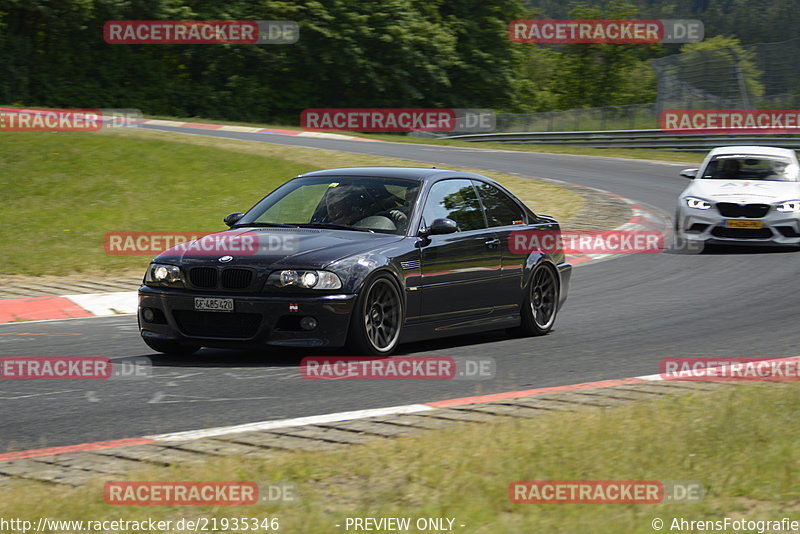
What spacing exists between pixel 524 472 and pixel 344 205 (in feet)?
14.7

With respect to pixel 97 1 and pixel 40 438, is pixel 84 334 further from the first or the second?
pixel 97 1

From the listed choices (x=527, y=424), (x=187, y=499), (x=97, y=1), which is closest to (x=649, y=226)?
(x=527, y=424)

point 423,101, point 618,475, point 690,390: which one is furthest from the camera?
point 423,101

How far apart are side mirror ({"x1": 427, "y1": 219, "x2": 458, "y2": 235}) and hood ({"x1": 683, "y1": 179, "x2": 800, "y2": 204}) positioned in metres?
8.97

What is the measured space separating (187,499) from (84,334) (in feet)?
19.2

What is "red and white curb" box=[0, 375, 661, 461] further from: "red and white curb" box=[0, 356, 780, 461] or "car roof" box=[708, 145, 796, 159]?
"car roof" box=[708, 145, 796, 159]

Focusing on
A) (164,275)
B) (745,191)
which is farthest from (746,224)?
(164,275)

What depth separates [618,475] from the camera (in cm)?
500

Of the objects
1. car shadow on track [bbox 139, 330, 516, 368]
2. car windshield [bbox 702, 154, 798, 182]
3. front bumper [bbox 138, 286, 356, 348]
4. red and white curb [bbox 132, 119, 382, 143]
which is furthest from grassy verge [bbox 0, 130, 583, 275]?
red and white curb [bbox 132, 119, 382, 143]

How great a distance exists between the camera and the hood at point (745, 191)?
54.7 ft

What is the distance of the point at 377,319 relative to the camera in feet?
27.6

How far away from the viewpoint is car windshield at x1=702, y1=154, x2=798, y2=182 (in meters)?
17.6

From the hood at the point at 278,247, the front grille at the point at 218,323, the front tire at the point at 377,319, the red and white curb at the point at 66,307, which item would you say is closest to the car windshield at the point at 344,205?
the hood at the point at 278,247

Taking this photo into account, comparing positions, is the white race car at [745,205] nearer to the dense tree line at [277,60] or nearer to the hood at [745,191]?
the hood at [745,191]
